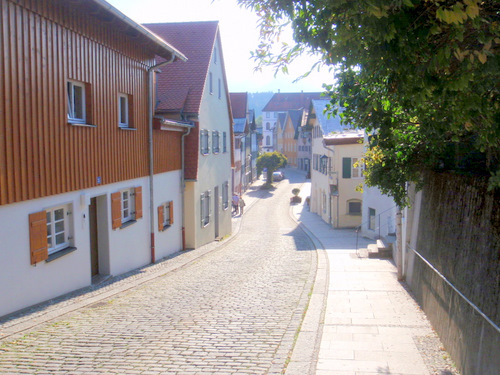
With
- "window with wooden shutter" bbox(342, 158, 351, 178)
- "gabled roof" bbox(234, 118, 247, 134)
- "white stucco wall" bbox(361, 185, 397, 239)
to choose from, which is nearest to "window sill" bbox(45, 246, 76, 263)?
"white stucco wall" bbox(361, 185, 397, 239)

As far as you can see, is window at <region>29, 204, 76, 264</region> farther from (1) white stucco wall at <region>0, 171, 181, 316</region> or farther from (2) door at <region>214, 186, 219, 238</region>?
(2) door at <region>214, 186, 219, 238</region>

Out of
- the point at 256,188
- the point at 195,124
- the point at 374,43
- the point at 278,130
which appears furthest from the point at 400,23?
the point at 278,130

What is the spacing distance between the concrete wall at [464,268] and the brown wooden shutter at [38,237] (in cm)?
669

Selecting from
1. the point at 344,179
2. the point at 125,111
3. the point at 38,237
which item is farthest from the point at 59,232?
the point at 344,179

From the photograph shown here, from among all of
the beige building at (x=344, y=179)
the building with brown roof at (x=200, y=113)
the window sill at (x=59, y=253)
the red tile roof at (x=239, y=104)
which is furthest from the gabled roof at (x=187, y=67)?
the red tile roof at (x=239, y=104)

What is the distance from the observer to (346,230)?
30.0 metres

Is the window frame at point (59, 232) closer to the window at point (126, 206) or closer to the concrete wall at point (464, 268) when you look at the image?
the window at point (126, 206)

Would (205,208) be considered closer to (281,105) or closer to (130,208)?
(130,208)

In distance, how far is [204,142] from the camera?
68.5ft

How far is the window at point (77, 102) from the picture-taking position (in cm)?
1106

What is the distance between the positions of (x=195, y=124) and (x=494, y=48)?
14779 mm

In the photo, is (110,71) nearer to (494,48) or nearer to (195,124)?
(195,124)

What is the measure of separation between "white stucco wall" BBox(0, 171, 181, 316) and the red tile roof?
3600 cm

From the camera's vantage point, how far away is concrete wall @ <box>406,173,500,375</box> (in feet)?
17.5
